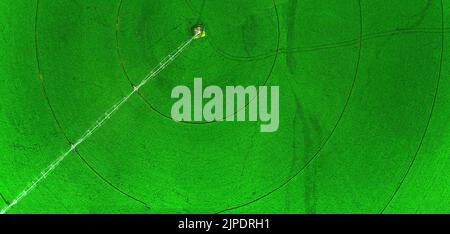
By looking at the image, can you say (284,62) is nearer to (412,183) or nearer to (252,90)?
(252,90)

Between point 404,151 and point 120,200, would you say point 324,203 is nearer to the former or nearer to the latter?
point 404,151

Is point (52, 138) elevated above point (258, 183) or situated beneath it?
elevated above

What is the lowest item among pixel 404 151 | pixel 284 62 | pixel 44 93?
pixel 404 151
